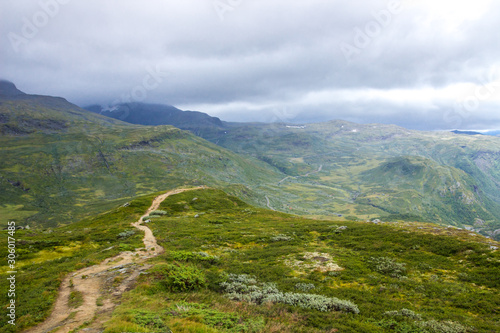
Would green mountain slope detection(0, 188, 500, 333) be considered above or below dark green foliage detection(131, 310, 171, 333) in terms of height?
below

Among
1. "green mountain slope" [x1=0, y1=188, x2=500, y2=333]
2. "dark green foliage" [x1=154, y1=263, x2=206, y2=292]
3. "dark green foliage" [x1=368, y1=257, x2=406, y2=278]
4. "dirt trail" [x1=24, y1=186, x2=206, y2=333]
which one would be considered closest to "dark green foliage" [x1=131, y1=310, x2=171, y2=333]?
"green mountain slope" [x1=0, y1=188, x2=500, y2=333]

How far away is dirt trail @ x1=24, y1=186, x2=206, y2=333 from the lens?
16500 millimetres

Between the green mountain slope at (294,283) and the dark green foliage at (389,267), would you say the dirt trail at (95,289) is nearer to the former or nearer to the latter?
the green mountain slope at (294,283)

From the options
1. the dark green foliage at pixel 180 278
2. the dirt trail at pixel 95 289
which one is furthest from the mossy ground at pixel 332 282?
the dirt trail at pixel 95 289

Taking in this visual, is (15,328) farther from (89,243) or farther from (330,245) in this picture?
(330,245)

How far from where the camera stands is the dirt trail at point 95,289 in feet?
54.1

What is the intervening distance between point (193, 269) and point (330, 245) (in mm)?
24641

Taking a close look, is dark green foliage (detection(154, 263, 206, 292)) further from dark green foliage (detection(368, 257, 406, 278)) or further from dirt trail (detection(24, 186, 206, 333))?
dark green foliage (detection(368, 257, 406, 278))

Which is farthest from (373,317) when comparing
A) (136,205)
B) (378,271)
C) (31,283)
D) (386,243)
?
(136,205)

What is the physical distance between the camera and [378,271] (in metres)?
27.5

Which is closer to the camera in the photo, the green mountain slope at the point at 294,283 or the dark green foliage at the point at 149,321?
the dark green foliage at the point at 149,321

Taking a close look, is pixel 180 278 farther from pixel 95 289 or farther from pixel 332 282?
pixel 332 282

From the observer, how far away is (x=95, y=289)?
73.7 ft

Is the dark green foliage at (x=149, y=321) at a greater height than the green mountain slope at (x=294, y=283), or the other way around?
the dark green foliage at (x=149, y=321)
